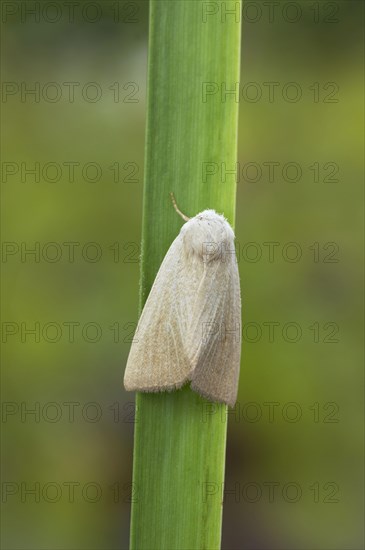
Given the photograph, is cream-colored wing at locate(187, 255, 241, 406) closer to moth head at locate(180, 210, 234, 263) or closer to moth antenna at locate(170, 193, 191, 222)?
moth head at locate(180, 210, 234, 263)

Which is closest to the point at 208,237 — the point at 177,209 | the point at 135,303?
the point at 177,209

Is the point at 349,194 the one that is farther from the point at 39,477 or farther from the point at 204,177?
the point at 39,477

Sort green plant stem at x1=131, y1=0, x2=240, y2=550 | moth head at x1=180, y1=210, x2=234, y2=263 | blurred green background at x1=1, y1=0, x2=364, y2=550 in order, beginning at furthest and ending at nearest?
blurred green background at x1=1, y1=0, x2=364, y2=550 → moth head at x1=180, y1=210, x2=234, y2=263 → green plant stem at x1=131, y1=0, x2=240, y2=550

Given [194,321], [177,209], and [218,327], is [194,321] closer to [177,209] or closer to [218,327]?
[218,327]

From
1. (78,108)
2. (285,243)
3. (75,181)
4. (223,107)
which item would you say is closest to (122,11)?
(78,108)

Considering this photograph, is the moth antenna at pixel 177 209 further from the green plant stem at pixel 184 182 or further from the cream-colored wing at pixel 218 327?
the cream-colored wing at pixel 218 327

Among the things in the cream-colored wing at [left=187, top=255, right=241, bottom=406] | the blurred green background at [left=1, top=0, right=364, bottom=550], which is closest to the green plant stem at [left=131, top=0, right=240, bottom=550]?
the cream-colored wing at [left=187, top=255, right=241, bottom=406]
